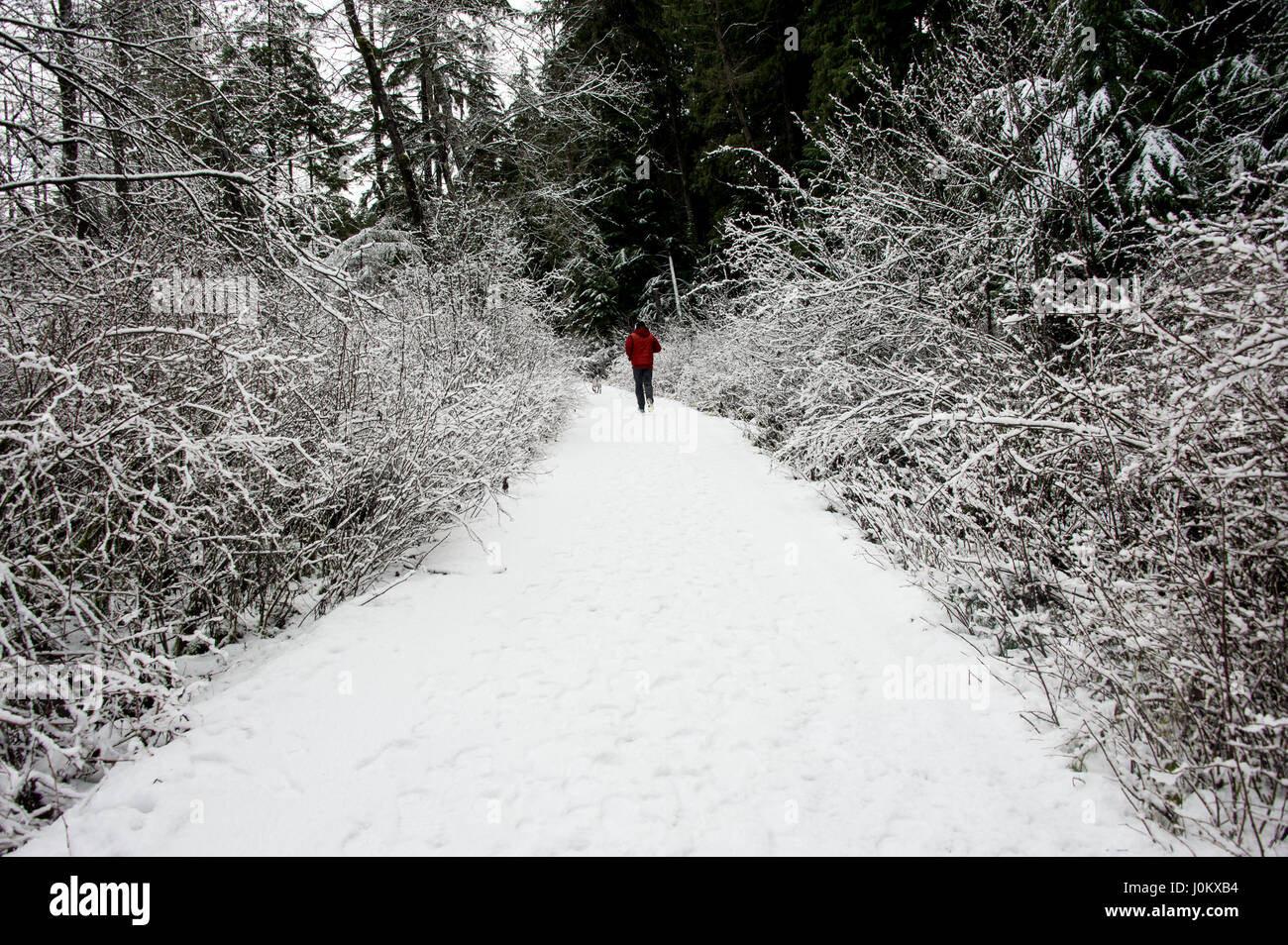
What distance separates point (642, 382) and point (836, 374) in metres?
7.50

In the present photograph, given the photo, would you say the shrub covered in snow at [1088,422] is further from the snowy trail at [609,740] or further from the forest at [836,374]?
the snowy trail at [609,740]

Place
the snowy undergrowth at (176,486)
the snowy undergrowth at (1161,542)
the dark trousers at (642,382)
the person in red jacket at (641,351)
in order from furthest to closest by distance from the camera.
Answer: the dark trousers at (642,382) < the person in red jacket at (641,351) < the snowy undergrowth at (176,486) < the snowy undergrowth at (1161,542)

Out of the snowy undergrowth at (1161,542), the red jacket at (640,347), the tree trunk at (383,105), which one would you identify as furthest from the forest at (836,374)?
the red jacket at (640,347)

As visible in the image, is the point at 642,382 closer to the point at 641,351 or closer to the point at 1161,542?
the point at 641,351

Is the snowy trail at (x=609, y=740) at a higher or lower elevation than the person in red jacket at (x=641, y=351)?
lower

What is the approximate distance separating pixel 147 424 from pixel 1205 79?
24.6ft

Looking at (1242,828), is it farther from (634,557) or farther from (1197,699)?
(634,557)

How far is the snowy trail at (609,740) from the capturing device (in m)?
1.92

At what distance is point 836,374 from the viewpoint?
5.50m

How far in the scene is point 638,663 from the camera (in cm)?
307

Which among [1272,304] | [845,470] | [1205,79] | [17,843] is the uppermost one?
[1205,79]

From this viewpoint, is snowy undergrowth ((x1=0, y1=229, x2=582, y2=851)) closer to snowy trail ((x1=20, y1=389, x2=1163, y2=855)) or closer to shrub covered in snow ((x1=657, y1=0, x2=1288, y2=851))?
snowy trail ((x1=20, y1=389, x2=1163, y2=855))

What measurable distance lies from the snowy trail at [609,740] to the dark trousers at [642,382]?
28.2 ft

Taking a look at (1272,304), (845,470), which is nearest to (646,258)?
(845,470)
